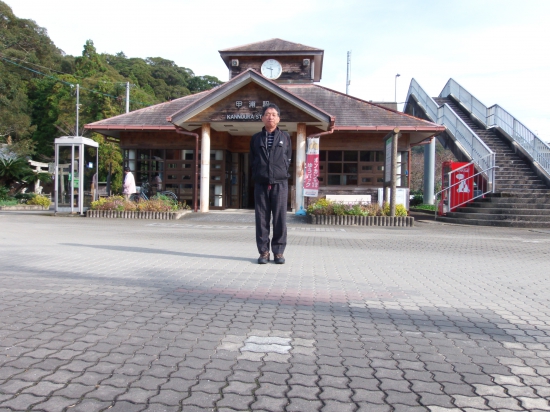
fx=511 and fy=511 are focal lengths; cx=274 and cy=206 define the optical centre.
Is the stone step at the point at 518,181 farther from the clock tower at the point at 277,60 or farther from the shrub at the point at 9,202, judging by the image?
the shrub at the point at 9,202

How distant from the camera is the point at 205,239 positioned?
35.4 feet

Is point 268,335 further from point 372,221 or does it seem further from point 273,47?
point 273,47

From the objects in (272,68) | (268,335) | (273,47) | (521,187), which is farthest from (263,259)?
(273,47)

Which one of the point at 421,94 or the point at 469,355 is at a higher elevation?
the point at 421,94

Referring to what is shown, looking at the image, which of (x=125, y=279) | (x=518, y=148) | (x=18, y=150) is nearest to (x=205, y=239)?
(x=125, y=279)

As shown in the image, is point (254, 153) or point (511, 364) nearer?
point (511, 364)

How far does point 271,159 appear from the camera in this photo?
6723mm

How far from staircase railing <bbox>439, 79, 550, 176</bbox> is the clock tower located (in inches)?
340

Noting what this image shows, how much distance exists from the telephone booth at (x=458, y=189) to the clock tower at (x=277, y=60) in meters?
8.46

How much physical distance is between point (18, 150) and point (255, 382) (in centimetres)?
3859

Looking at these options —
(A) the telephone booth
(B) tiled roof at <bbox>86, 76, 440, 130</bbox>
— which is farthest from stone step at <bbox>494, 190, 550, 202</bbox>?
(B) tiled roof at <bbox>86, 76, 440, 130</bbox>

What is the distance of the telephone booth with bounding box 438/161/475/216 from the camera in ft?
64.4

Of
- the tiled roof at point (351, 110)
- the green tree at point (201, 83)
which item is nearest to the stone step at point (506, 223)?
the tiled roof at point (351, 110)

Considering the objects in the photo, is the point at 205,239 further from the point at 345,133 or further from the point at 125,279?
the point at 345,133
